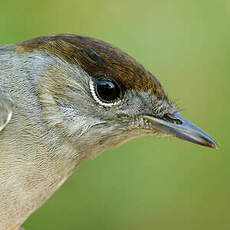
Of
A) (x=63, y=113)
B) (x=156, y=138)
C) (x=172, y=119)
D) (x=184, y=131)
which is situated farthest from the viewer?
(x=156, y=138)

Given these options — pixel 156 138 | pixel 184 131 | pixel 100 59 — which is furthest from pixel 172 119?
pixel 156 138

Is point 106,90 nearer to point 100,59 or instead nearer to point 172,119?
point 100,59

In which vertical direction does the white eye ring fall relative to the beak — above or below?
above

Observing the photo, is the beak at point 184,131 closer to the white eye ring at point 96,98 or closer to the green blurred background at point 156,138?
the white eye ring at point 96,98

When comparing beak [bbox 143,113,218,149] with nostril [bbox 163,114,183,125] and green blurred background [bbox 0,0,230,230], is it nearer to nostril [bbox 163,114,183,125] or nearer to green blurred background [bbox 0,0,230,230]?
nostril [bbox 163,114,183,125]

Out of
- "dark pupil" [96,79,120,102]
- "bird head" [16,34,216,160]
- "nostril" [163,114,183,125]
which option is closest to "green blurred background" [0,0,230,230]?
"nostril" [163,114,183,125]

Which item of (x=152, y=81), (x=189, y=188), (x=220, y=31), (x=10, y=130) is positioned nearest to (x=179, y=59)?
(x=220, y=31)

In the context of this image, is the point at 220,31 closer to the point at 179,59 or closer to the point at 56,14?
the point at 179,59

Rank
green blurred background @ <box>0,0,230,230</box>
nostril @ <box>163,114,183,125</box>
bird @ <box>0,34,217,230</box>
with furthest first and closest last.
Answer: green blurred background @ <box>0,0,230,230</box>, nostril @ <box>163,114,183,125</box>, bird @ <box>0,34,217,230</box>

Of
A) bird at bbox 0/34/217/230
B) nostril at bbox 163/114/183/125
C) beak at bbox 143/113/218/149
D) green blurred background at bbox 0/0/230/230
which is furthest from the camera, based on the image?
green blurred background at bbox 0/0/230/230
